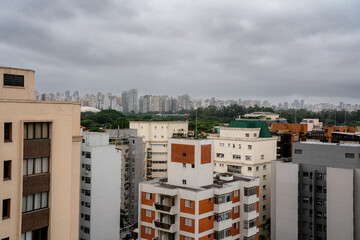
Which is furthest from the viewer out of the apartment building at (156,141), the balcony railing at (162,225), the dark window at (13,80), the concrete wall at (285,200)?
the apartment building at (156,141)

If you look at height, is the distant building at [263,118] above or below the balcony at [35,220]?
above

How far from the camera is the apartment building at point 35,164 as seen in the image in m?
11.7

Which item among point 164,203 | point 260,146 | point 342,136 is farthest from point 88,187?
point 342,136

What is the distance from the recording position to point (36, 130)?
12477 millimetres

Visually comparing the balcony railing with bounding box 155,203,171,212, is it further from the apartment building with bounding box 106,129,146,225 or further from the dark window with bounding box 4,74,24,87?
the apartment building with bounding box 106,129,146,225

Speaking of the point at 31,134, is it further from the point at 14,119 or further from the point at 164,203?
the point at 164,203

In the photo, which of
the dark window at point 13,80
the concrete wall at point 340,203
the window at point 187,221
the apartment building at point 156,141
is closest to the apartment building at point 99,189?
the window at point 187,221

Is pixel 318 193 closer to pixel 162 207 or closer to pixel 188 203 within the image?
pixel 188 203

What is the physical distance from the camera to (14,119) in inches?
465

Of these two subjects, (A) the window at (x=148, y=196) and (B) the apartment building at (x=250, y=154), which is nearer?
(A) the window at (x=148, y=196)

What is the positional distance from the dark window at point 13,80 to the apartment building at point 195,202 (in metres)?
18.8

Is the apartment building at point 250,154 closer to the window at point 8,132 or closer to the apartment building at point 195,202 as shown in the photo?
the apartment building at point 195,202

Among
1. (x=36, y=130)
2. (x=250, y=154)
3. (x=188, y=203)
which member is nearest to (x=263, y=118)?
(x=250, y=154)

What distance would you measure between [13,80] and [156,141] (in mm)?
51901
